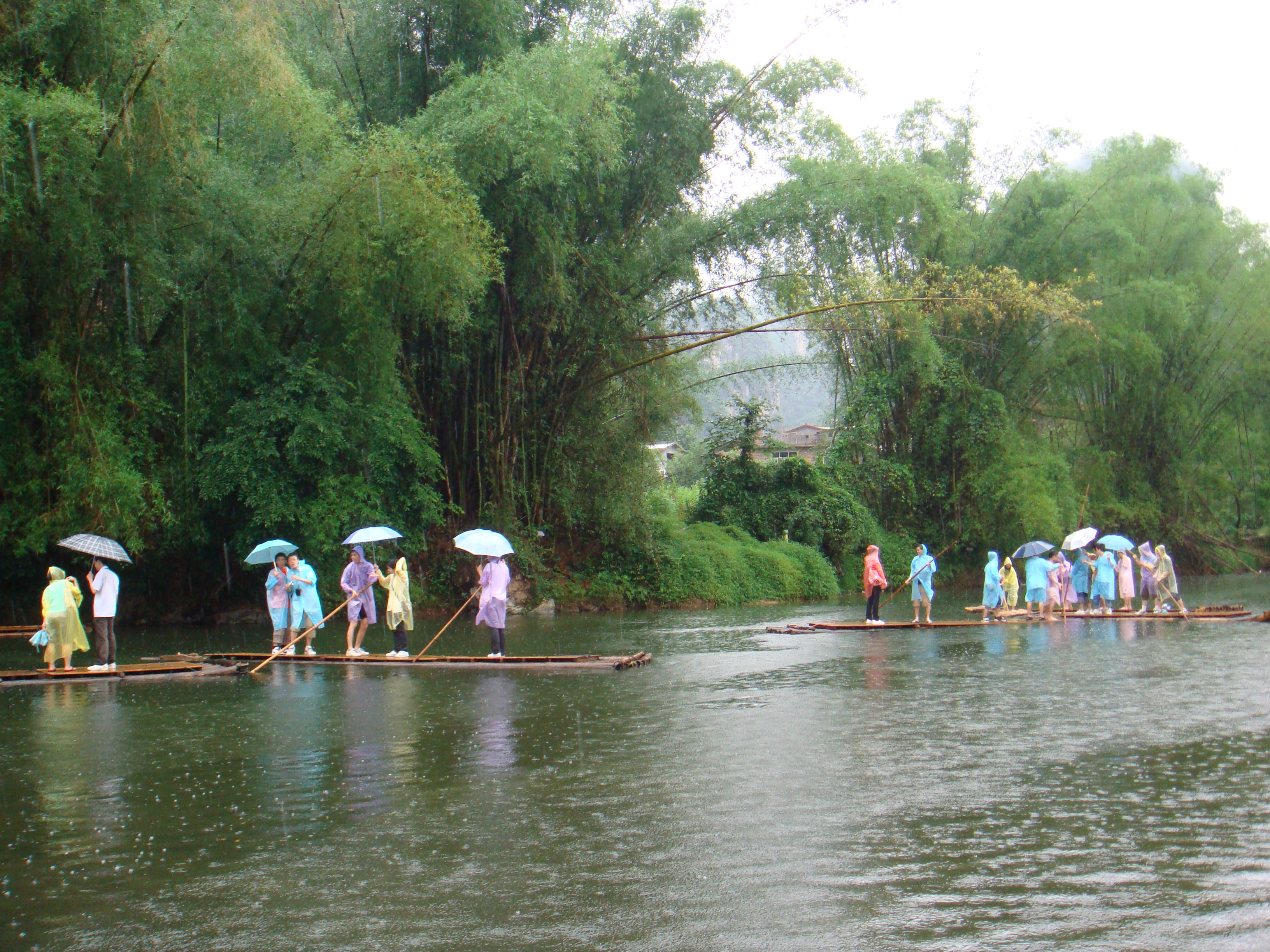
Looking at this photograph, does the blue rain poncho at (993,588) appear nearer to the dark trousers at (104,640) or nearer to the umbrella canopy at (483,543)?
the umbrella canopy at (483,543)

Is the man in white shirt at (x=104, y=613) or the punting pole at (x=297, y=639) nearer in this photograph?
the man in white shirt at (x=104, y=613)

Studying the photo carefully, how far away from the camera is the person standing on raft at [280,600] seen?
52.3 feet

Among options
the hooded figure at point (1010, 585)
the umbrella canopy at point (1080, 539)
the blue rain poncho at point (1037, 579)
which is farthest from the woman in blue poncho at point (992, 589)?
the hooded figure at point (1010, 585)

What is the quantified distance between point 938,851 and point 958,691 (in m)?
5.95

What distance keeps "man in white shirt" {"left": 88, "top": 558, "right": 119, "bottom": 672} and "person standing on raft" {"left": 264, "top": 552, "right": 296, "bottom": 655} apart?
2157 millimetres

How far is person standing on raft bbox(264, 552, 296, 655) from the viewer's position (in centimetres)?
1595

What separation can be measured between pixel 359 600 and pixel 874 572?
27.4ft

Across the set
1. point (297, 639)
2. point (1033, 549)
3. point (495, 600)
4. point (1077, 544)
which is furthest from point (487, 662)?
point (1077, 544)

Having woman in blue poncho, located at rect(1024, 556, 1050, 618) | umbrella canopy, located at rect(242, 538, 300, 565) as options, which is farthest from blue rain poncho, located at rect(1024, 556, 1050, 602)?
umbrella canopy, located at rect(242, 538, 300, 565)

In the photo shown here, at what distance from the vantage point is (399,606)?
50.7ft

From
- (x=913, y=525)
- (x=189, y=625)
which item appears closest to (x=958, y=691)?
(x=189, y=625)

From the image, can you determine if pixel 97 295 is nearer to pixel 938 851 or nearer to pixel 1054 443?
pixel 938 851

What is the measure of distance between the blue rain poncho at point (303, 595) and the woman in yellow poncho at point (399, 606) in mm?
1116

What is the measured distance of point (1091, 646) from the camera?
15.9 meters
